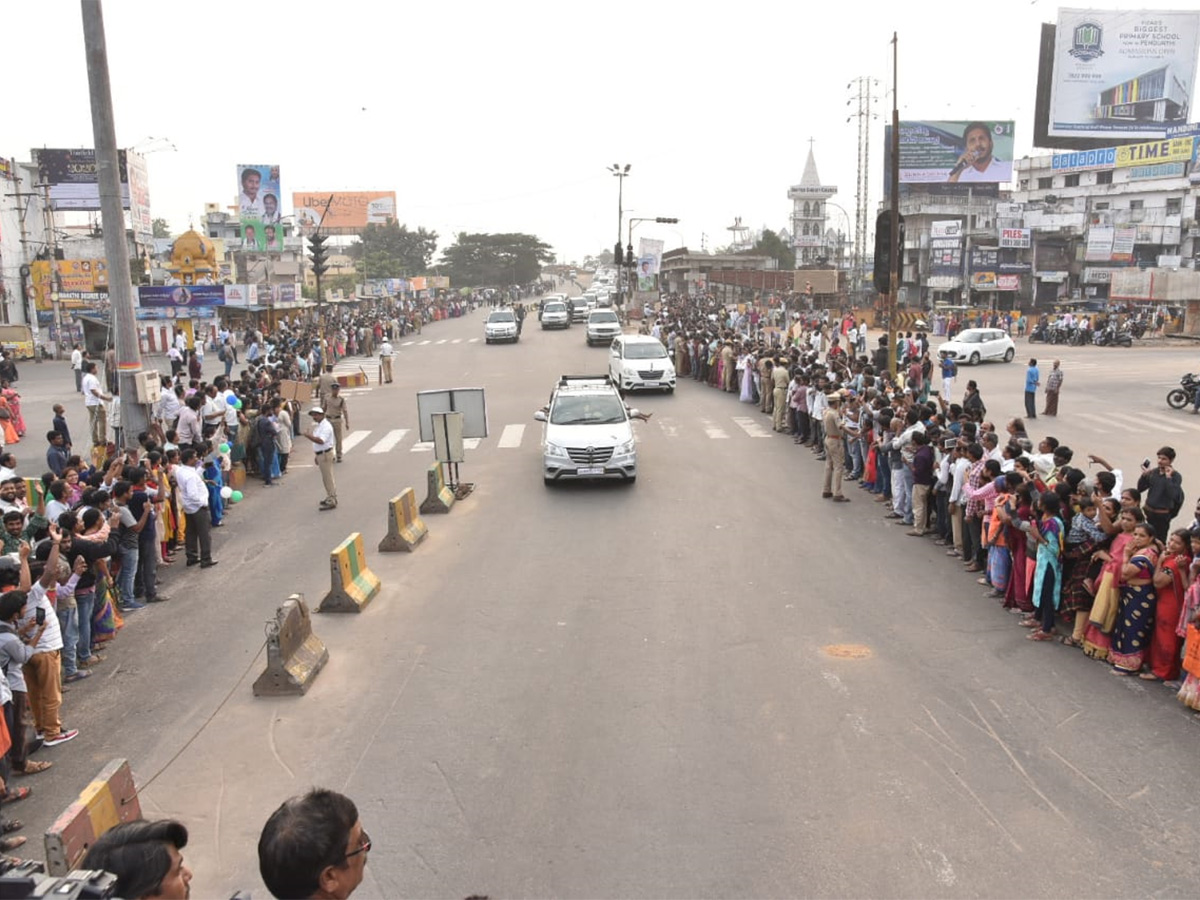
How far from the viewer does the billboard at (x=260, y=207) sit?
71250 mm

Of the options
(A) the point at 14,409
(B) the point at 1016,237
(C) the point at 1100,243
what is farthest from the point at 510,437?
(C) the point at 1100,243

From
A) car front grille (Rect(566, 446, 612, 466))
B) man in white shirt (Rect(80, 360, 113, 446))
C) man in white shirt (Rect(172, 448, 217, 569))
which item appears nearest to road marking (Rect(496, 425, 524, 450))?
car front grille (Rect(566, 446, 612, 466))

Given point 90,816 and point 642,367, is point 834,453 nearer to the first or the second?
point 90,816

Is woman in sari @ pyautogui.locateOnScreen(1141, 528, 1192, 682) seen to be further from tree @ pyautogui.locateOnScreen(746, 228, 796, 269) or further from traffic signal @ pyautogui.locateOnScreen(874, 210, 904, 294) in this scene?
tree @ pyautogui.locateOnScreen(746, 228, 796, 269)

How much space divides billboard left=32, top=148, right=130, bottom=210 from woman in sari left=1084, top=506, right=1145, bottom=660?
53.0 m

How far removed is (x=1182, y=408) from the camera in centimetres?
2325

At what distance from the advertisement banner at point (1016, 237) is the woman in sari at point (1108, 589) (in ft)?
199

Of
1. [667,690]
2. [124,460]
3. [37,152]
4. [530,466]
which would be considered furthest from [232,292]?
[667,690]

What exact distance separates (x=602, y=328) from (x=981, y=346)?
53.5ft

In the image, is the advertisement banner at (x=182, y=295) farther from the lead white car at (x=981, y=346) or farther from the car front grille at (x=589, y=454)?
the lead white car at (x=981, y=346)

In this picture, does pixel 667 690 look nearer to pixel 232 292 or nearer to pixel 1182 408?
pixel 1182 408

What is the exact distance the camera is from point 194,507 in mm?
11461

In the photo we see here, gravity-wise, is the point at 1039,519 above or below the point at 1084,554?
above

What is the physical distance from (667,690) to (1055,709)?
3078mm
